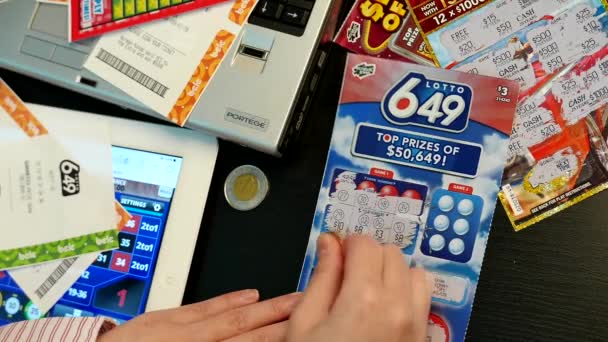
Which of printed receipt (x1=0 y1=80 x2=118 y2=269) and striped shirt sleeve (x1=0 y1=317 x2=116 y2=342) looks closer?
striped shirt sleeve (x1=0 y1=317 x2=116 y2=342)

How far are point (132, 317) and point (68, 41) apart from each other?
31 cm

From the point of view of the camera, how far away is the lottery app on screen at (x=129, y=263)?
2.08 feet

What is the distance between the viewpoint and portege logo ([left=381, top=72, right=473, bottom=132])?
0.59 meters

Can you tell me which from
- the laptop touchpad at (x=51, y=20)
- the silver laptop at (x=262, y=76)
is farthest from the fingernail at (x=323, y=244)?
the laptop touchpad at (x=51, y=20)

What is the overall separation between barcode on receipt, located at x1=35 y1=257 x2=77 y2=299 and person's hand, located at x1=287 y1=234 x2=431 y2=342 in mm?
296

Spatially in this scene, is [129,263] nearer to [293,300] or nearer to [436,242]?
[293,300]

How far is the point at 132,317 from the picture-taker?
2.06ft

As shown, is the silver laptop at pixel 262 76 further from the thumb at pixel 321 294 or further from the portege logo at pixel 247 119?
the thumb at pixel 321 294

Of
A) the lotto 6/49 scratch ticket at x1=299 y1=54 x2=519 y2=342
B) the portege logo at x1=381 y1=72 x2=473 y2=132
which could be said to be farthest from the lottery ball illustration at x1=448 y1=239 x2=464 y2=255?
the portege logo at x1=381 y1=72 x2=473 y2=132

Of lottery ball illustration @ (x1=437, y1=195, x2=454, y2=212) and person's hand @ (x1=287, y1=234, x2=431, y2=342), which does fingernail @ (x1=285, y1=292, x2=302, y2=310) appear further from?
lottery ball illustration @ (x1=437, y1=195, x2=454, y2=212)

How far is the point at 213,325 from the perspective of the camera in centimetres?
56

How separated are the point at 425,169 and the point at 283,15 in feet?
0.72

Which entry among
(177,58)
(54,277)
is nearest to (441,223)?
(177,58)

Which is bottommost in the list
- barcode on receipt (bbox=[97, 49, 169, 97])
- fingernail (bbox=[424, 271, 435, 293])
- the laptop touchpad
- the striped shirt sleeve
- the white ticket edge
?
the striped shirt sleeve
